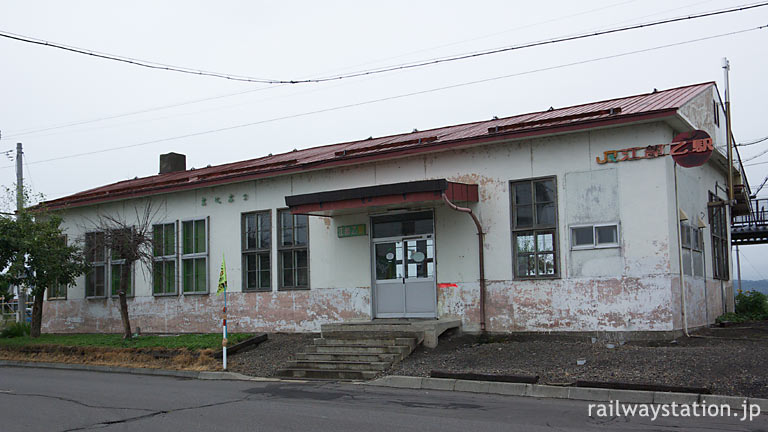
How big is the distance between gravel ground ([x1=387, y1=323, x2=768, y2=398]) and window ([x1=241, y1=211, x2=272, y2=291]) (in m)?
6.37

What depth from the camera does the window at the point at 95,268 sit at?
23562 millimetres

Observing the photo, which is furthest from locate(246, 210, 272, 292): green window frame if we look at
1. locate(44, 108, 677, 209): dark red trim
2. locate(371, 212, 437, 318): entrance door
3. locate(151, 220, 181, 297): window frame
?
locate(371, 212, 437, 318): entrance door

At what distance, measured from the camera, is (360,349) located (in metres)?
15.4

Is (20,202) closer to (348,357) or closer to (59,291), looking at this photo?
(59,291)

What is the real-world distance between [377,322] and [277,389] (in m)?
4.60

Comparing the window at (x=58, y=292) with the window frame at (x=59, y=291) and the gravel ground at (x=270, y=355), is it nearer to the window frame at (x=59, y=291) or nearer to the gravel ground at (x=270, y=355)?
the window frame at (x=59, y=291)

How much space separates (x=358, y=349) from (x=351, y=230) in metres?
4.03

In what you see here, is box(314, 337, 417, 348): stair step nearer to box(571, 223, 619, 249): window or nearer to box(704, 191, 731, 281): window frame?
box(571, 223, 619, 249): window

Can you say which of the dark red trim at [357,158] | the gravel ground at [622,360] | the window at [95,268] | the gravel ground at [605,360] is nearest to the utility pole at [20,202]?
the dark red trim at [357,158]

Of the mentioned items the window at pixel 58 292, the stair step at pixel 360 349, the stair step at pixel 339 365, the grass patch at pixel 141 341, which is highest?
the window at pixel 58 292

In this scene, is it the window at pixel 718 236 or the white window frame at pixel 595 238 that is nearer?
the white window frame at pixel 595 238

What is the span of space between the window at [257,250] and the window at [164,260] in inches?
119

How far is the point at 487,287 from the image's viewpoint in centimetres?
1641

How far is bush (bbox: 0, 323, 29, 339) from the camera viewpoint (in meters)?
24.4
